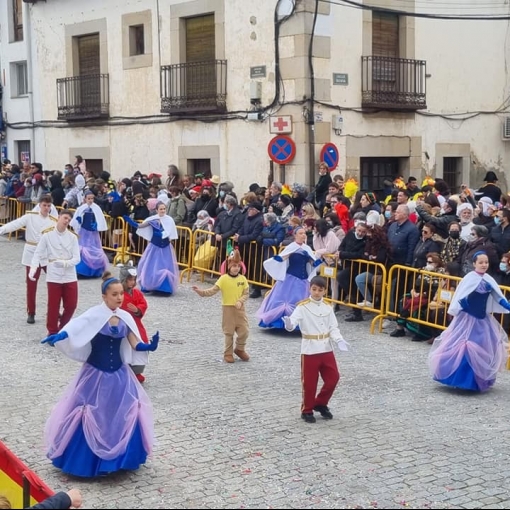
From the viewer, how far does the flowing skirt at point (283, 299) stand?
12578 mm

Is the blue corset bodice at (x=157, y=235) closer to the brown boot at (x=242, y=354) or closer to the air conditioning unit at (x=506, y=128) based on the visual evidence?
the brown boot at (x=242, y=354)

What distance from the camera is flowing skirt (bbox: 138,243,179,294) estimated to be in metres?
15.3

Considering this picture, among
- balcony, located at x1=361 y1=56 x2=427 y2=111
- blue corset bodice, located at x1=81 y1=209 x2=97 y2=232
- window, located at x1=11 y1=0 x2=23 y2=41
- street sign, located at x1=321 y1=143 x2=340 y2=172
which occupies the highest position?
window, located at x1=11 y1=0 x2=23 y2=41

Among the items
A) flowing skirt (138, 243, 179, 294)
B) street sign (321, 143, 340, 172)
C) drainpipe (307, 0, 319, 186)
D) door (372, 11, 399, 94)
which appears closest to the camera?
flowing skirt (138, 243, 179, 294)

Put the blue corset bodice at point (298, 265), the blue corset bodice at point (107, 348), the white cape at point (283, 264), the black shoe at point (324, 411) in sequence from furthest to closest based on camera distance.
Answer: the blue corset bodice at point (298, 265), the white cape at point (283, 264), the black shoe at point (324, 411), the blue corset bodice at point (107, 348)

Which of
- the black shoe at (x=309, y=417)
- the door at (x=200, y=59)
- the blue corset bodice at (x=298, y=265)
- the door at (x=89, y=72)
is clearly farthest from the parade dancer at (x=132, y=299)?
the door at (x=89, y=72)

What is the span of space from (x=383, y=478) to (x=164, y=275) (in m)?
8.47

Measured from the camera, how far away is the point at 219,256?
632 inches

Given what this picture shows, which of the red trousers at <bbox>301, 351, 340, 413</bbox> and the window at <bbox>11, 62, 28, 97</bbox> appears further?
the window at <bbox>11, 62, 28, 97</bbox>

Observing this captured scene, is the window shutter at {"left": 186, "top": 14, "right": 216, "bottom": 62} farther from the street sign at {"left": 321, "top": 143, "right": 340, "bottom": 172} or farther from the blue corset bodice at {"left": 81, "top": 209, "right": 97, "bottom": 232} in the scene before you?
the blue corset bodice at {"left": 81, "top": 209, "right": 97, "bottom": 232}

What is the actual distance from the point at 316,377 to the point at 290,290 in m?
3.80

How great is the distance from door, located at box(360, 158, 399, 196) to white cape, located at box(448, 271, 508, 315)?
32.4 feet

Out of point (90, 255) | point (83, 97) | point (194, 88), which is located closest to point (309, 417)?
point (90, 255)

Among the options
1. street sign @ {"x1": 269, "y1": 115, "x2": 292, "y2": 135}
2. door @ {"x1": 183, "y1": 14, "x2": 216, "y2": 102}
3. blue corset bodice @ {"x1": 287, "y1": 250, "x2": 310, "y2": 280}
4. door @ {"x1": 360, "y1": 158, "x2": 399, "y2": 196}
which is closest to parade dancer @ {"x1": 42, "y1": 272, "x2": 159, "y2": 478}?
blue corset bodice @ {"x1": 287, "y1": 250, "x2": 310, "y2": 280}
